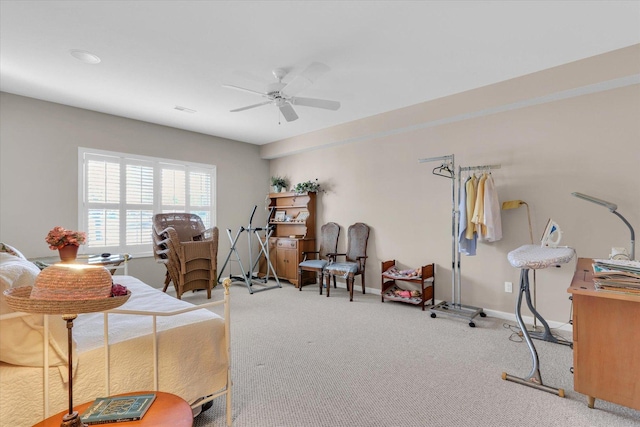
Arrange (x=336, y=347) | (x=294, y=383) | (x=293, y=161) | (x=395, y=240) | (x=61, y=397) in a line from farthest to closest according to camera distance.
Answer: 1. (x=293, y=161)
2. (x=395, y=240)
3. (x=336, y=347)
4. (x=294, y=383)
5. (x=61, y=397)

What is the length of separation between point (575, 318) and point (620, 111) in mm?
2302

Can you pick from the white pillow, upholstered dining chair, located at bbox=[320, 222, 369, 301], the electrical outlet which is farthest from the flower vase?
the electrical outlet

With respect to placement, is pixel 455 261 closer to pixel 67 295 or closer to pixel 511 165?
pixel 511 165

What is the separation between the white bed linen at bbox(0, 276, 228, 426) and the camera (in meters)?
1.24

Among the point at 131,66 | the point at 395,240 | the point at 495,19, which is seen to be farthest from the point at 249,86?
the point at 395,240

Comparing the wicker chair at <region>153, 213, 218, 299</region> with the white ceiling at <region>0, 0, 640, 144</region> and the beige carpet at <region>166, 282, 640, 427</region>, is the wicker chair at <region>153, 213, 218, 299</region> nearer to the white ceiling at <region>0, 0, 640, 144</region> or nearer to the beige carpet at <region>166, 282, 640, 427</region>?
the beige carpet at <region>166, 282, 640, 427</region>

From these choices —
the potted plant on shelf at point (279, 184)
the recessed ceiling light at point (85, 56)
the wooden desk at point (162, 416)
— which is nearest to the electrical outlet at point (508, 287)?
the wooden desk at point (162, 416)

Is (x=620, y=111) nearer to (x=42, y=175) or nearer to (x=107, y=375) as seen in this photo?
(x=107, y=375)

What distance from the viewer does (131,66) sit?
3.08 metres

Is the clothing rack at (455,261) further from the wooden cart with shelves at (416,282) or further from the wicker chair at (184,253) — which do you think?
the wicker chair at (184,253)

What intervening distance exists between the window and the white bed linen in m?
3.20

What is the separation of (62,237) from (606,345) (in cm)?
380

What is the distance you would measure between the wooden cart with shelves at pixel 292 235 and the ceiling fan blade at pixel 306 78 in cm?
282

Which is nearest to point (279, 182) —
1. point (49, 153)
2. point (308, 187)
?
point (308, 187)
